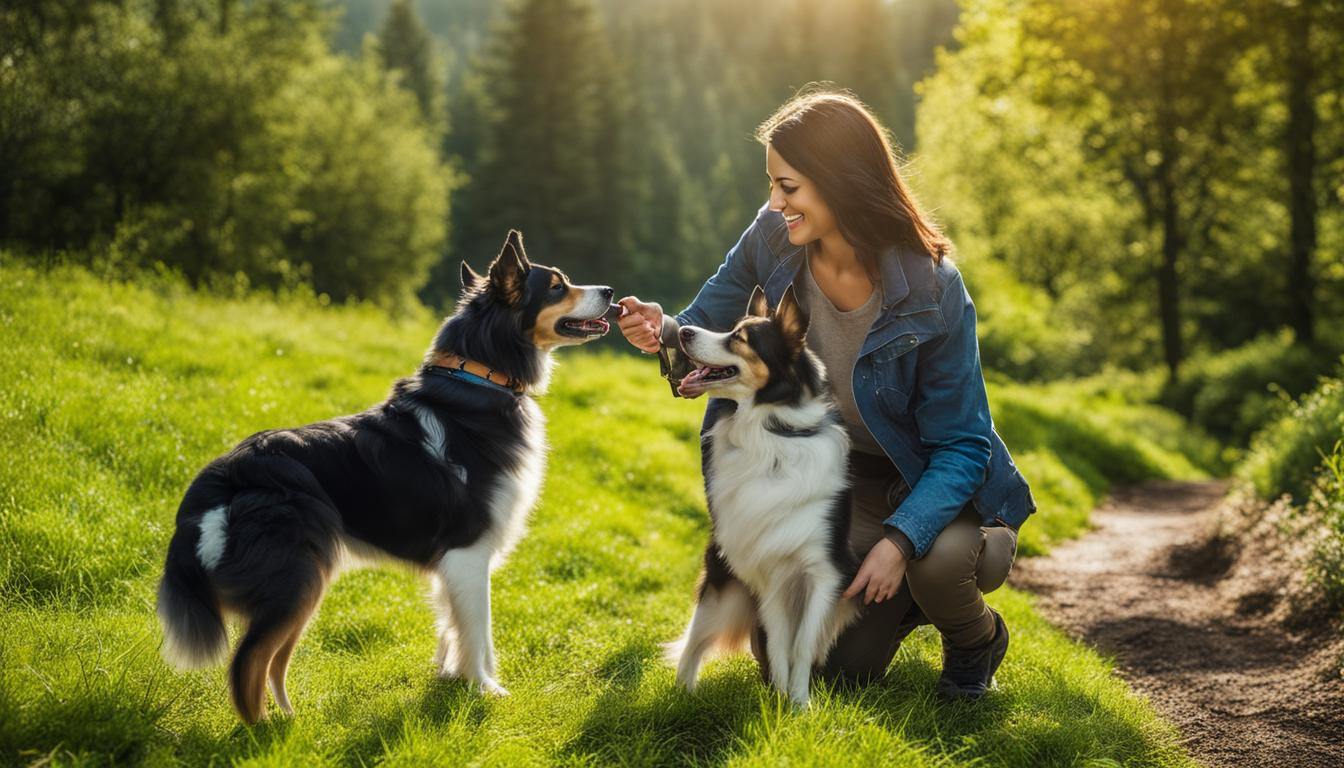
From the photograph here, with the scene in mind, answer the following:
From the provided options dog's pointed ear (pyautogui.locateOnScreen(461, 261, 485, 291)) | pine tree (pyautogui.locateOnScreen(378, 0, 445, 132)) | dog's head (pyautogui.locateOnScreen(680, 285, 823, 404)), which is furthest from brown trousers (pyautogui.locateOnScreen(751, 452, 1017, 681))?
pine tree (pyautogui.locateOnScreen(378, 0, 445, 132))

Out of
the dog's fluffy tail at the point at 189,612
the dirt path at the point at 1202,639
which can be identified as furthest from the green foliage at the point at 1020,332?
the dog's fluffy tail at the point at 189,612

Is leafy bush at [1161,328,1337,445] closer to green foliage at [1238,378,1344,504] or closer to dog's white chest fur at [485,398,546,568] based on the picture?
green foliage at [1238,378,1344,504]

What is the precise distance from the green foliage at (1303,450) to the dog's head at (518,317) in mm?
5925

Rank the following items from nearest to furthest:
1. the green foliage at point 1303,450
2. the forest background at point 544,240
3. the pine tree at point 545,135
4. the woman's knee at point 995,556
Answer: the woman's knee at point 995,556
the forest background at point 544,240
the green foliage at point 1303,450
the pine tree at point 545,135

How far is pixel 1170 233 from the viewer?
20516 millimetres

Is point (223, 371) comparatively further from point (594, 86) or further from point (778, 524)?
point (594, 86)

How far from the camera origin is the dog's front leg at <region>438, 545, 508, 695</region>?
400cm

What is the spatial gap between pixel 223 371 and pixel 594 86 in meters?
32.3

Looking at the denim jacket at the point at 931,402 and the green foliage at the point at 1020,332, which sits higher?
the denim jacket at the point at 931,402

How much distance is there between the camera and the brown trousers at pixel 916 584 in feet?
12.7

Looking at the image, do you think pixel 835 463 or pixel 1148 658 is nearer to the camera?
pixel 835 463

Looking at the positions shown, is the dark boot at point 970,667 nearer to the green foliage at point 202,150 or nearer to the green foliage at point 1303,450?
the green foliage at point 1303,450

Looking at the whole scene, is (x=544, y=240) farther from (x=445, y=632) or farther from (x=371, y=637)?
(x=445, y=632)

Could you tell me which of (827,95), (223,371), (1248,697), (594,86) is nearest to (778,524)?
(827,95)
